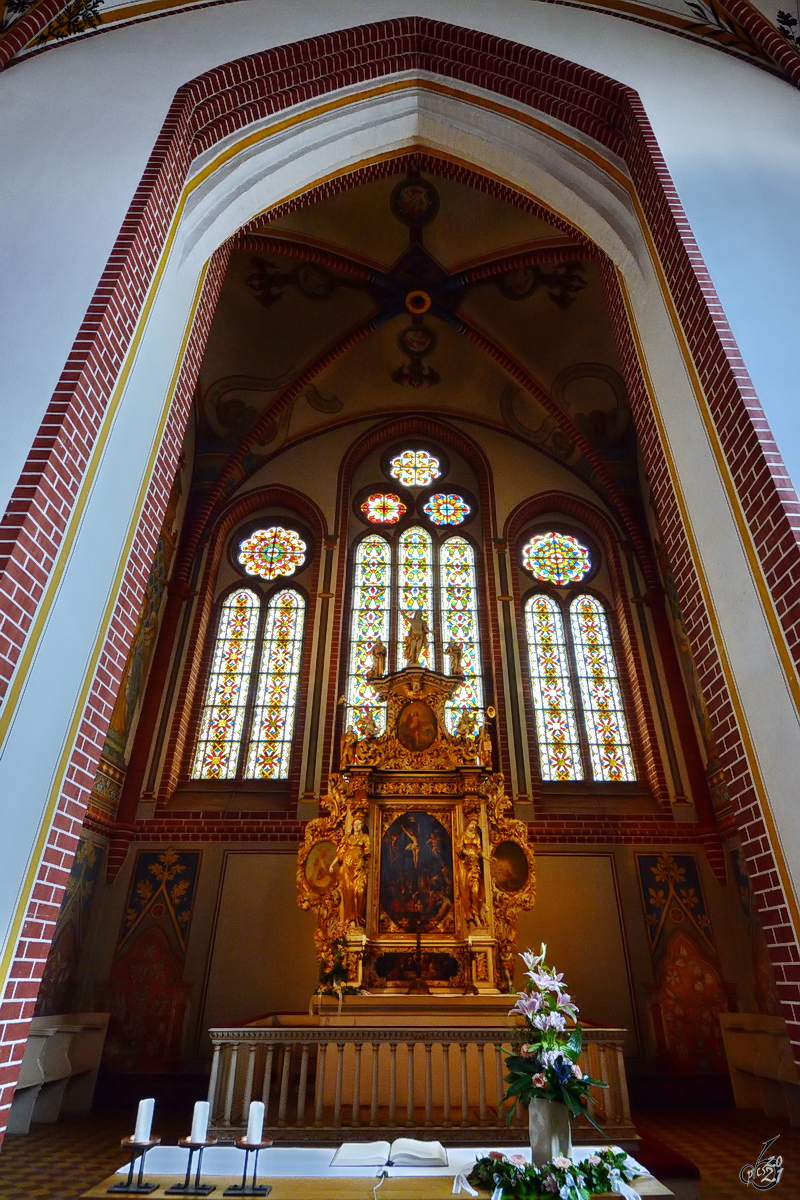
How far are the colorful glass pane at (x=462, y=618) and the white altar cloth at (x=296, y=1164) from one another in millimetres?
7291

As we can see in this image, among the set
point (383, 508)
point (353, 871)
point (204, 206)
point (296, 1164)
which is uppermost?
point (383, 508)

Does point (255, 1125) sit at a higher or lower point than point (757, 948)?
lower

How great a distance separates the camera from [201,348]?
6.51 meters

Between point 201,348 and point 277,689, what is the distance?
6.36 meters

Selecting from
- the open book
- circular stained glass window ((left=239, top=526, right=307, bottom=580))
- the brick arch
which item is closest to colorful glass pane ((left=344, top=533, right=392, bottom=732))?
circular stained glass window ((left=239, top=526, right=307, bottom=580))

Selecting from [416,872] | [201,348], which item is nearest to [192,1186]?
[201,348]

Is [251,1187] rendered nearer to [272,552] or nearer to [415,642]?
[415,642]

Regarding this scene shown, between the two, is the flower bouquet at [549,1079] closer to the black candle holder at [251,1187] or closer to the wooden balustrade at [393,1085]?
the black candle holder at [251,1187]

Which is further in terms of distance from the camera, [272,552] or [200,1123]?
[272,552]

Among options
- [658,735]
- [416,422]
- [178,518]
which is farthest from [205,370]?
[658,735]

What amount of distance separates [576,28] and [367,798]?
8.88 meters

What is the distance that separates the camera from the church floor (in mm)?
5402

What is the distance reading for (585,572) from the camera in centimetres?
1305

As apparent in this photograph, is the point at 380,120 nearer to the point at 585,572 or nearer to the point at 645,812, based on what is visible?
the point at 585,572
